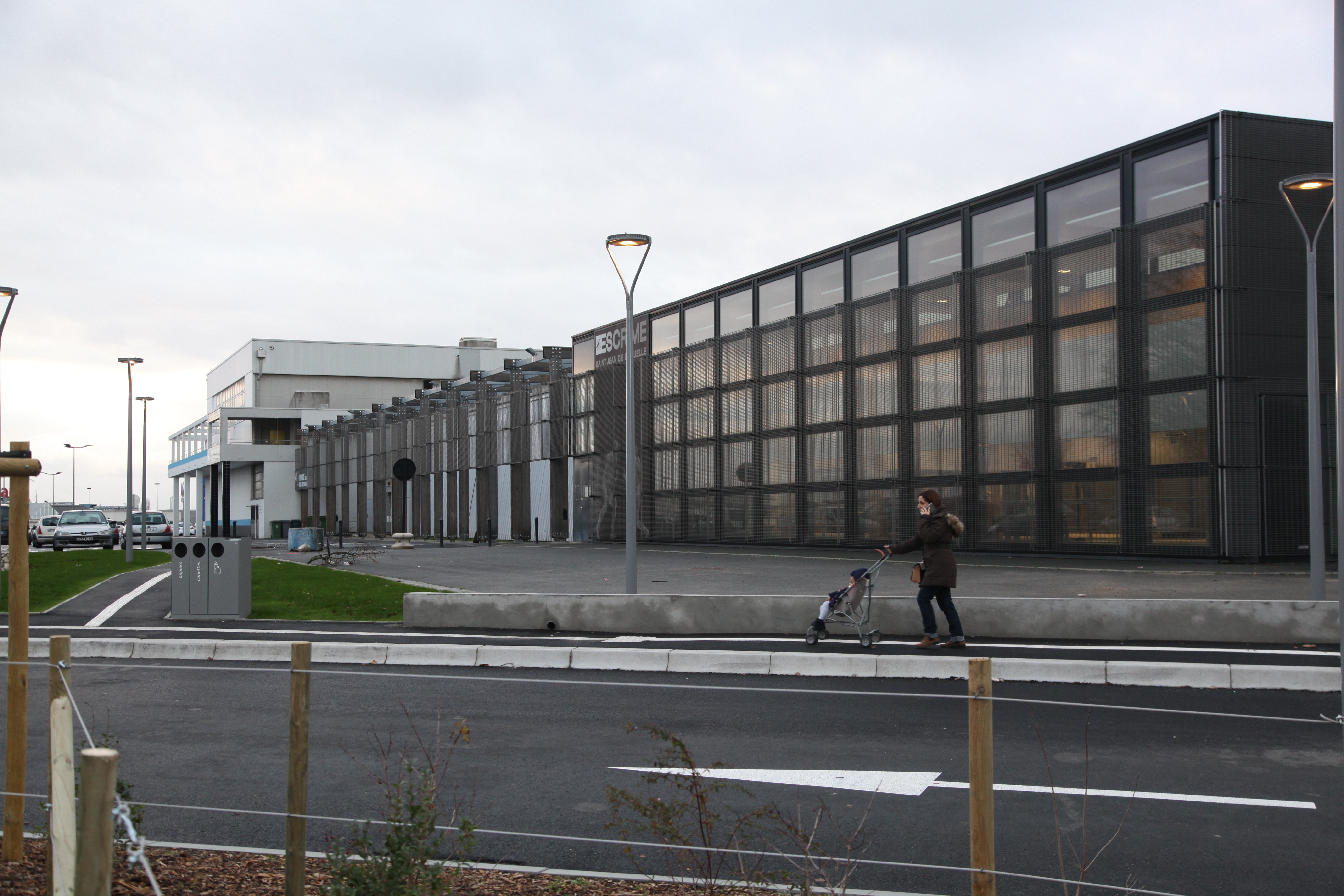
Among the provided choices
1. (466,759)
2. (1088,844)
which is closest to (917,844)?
(1088,844)

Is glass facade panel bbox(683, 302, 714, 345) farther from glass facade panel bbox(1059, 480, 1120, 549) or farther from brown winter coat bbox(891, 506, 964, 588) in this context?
brown winter coat bbox(891, 506, 964, 588)

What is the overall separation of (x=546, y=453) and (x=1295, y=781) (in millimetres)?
44458

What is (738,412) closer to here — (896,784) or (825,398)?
(825,398)

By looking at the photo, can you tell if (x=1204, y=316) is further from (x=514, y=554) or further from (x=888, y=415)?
(x=514, y=554)

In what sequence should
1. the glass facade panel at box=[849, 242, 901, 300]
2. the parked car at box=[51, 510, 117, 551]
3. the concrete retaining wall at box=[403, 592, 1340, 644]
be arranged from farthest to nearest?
the parked car at box=[51, 510, 117, 551], the glass facade panel at box=[849, 242, 901, 300], the concrete retaining wall at box=[403, 592, 1340, 644]

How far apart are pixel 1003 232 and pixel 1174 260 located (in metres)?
5.23

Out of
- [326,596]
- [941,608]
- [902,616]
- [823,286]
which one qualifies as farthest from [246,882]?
[823,286]

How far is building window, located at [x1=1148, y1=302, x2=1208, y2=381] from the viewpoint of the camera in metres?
23.4

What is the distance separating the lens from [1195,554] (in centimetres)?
2322

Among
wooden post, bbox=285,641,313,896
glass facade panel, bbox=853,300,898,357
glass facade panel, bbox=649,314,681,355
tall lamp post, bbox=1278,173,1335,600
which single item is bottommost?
wooden post, bbox=285,641,313,896

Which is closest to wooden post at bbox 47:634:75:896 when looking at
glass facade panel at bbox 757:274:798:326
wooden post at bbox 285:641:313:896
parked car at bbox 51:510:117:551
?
wooden post at bbox 285:641:313:896

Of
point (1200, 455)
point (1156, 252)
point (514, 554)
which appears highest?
point (1156, 252)

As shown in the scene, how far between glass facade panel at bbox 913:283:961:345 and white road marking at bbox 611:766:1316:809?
23408 millimetres

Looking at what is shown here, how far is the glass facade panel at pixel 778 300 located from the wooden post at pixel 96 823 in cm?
3380
